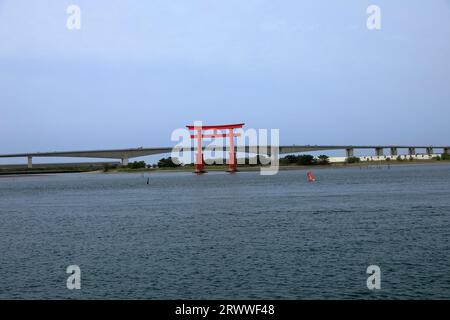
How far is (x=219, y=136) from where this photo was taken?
4250 inches

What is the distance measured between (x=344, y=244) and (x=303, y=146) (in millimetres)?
110669

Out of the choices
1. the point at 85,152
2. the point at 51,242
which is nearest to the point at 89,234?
the point at 51,242

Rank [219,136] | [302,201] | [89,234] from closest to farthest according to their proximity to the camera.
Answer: [89,234] → [302,201] → [219,136]

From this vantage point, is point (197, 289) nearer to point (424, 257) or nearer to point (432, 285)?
point (432, 285)

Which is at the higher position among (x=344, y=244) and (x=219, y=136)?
(x=219, y=136)

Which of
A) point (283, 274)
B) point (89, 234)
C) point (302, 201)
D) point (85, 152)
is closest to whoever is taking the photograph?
point (283, 274)

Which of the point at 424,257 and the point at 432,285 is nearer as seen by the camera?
the point at 432,285

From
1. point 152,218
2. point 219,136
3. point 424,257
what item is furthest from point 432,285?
point 219,136

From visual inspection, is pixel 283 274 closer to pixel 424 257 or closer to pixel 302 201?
pixel 424 257

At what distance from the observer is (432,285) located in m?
14.8

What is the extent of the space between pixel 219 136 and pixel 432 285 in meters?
93.7

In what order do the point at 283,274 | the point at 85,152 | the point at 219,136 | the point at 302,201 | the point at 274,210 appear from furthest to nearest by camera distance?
1. the point at 85,152
2. the point at 219,136
3. the point at 302,201
4. the point at 274,210
5. the point at 283,274

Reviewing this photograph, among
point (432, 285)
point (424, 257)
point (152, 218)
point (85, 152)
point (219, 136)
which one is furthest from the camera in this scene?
point (85, 152)
